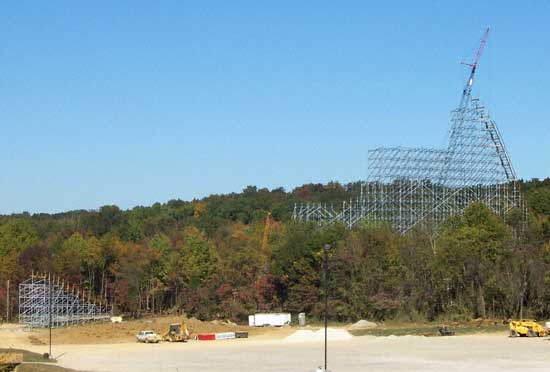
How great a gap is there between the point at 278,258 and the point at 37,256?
39736 mm

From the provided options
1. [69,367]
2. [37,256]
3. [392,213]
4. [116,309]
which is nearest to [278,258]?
[392,213]

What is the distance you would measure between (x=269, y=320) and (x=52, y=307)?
26.0 meters

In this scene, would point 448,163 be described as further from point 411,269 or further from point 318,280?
point 318,280

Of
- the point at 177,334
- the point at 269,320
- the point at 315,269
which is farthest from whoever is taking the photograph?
the point at 315,269

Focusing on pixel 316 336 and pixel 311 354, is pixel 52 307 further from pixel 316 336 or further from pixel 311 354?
pixel 311 354

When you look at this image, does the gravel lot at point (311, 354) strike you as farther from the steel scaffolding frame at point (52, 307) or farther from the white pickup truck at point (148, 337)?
the steel scaffolding frame at point (52, 307)

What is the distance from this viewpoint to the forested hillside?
320 ft

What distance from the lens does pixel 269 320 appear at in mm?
100438

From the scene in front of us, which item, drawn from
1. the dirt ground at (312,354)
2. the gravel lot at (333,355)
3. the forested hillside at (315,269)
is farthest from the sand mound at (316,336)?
the forested hillside at (315,269)

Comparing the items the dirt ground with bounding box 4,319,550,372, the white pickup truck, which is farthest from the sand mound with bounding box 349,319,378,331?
the white pickup truck

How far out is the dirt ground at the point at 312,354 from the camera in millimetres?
56006

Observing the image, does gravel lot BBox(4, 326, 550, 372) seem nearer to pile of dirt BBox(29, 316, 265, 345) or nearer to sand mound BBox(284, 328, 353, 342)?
sand mound BBox(284, 328, 353, 342)

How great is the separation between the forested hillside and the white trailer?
215 inches

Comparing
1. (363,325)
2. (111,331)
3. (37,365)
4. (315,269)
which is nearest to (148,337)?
(111,331)
